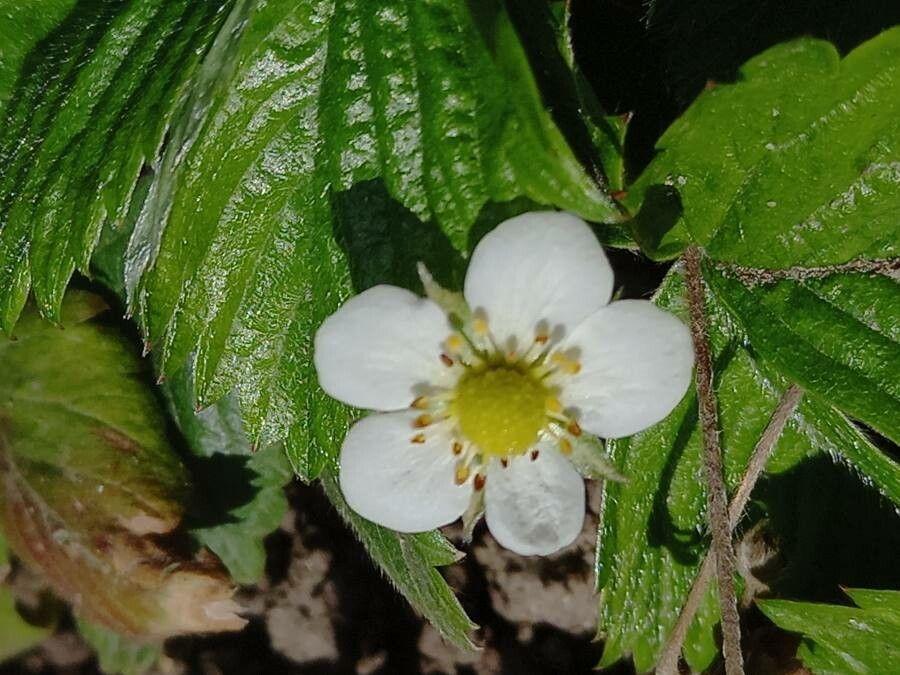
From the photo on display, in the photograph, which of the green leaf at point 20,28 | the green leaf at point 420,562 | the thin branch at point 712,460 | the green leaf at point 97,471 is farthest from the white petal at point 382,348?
the green leaf at point 97,471

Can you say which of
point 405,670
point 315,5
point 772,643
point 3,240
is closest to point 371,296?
point 315,5

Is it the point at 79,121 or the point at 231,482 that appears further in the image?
the point at 231,482

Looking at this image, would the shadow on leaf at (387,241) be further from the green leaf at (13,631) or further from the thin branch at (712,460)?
the green leaf at (13,631)

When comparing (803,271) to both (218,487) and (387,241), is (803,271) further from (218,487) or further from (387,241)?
(218,487)

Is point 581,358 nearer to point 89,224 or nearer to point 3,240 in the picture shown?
point 89,224

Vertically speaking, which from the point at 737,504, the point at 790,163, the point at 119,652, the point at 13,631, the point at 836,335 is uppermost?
the point at 790,163

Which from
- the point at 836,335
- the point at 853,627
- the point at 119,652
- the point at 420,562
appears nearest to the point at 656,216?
the point at 836,335

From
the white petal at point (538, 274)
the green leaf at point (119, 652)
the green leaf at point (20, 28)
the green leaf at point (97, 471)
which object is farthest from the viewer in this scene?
the green leaf at point (119, 652)
